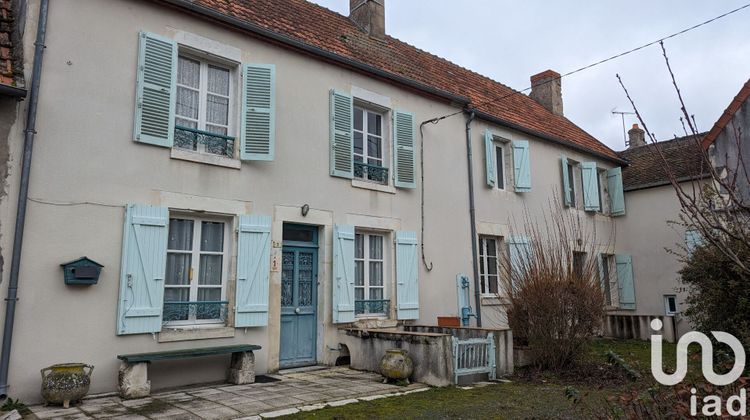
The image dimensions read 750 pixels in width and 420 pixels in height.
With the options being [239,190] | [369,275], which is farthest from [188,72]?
[369,275]

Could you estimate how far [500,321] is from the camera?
11672mm

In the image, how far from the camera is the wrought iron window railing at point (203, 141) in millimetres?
7570

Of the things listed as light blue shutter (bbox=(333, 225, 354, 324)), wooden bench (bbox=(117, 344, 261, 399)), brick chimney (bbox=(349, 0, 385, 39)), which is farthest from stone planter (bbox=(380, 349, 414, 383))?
brick chimney (bbox=(349, 0, 385, 39))

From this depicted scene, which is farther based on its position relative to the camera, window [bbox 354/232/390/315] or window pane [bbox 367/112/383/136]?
window pane [bbox 367/112/383/136]

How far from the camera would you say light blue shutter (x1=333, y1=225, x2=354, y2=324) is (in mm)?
8688

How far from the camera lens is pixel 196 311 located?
7.42 meters

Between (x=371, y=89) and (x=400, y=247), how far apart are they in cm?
304

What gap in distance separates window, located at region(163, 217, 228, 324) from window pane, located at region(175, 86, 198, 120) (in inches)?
61.1

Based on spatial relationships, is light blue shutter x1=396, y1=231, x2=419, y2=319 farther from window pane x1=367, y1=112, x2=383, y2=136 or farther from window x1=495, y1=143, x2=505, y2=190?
window x1=495, y1=143, x2=505, y2=190

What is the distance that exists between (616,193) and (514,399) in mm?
10861

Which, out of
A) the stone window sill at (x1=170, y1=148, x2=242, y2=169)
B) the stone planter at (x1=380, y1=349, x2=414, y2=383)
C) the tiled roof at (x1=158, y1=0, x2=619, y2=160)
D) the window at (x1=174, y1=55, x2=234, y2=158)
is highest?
the tiled roof at (x1=158, y1=0, x2=619, y2=160)

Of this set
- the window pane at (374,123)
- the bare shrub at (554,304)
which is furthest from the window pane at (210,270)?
the bare shrub at (554,304)

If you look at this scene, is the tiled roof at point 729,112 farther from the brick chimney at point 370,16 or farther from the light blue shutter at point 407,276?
the brick chimney at point 370,16

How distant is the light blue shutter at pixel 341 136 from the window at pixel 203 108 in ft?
5.97
